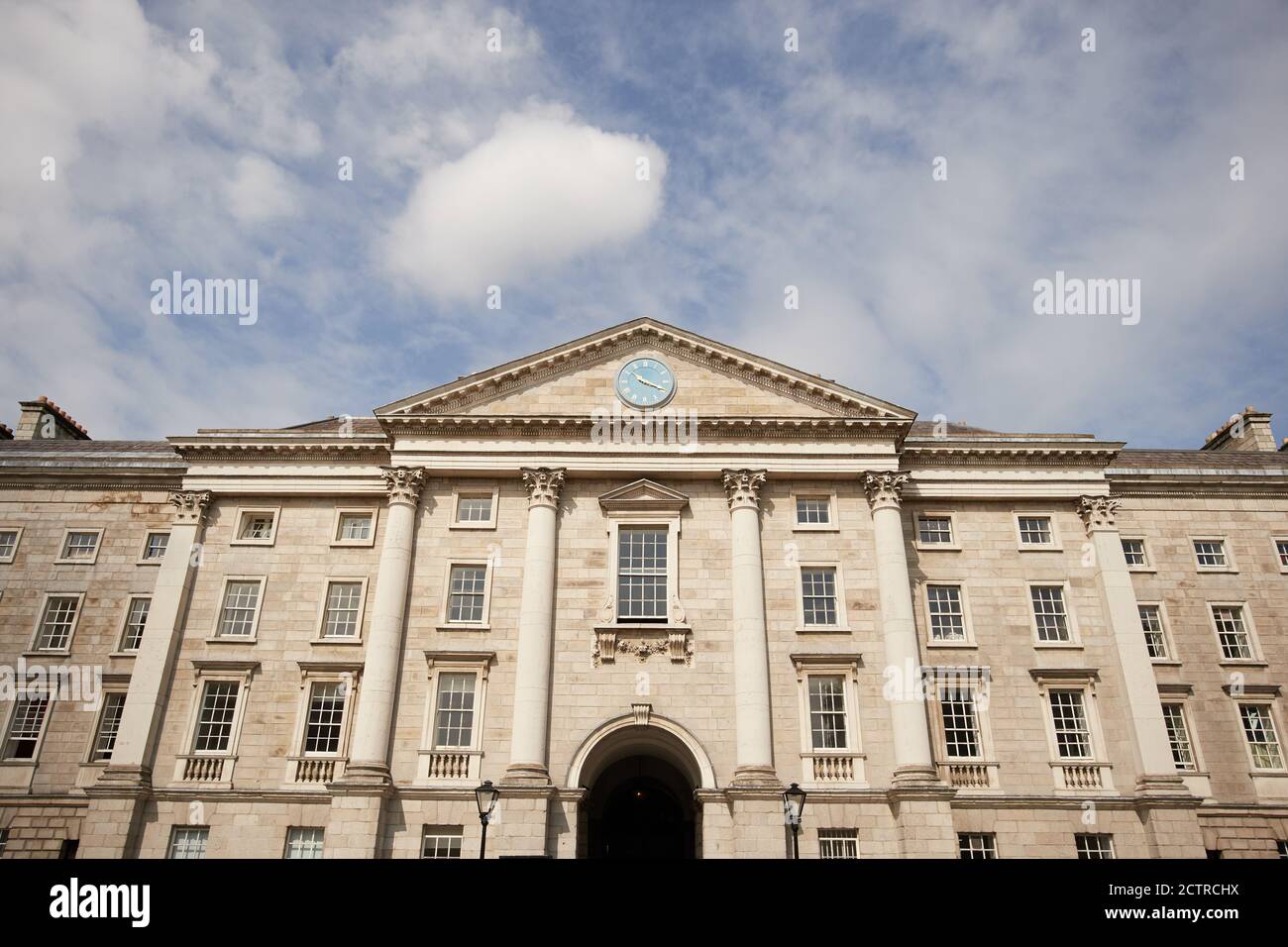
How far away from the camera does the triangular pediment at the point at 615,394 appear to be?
3228 cm

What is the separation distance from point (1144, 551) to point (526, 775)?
986 inches

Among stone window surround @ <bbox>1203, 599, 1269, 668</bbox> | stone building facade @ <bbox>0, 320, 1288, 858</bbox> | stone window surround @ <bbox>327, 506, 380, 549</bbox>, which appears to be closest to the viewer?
stone building facade @ <bbox>0, 320, 1288, 858</bbox>

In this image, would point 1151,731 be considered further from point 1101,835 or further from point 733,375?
point 733,375

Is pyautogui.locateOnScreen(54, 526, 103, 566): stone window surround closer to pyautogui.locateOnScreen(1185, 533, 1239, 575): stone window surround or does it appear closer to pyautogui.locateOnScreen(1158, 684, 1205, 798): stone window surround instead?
pyautogui.locateOnScreen(1158, 684, 1205, 798): stone window surround

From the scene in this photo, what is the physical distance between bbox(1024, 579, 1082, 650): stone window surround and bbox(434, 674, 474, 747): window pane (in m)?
19.6

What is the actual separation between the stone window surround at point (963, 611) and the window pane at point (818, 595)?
3.26m

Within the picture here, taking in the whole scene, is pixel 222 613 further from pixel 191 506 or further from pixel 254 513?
pixel 191 506

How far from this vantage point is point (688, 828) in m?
31.9

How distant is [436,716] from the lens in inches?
1131

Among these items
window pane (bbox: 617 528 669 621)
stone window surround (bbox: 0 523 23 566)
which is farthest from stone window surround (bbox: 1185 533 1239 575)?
stone window surround (bbox: 0 523 23 566)

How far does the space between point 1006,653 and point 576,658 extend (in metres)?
14.9

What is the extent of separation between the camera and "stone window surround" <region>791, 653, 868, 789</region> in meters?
27.6

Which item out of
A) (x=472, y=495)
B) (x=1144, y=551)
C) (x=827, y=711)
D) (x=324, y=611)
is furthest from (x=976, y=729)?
(x=324, y=611)
